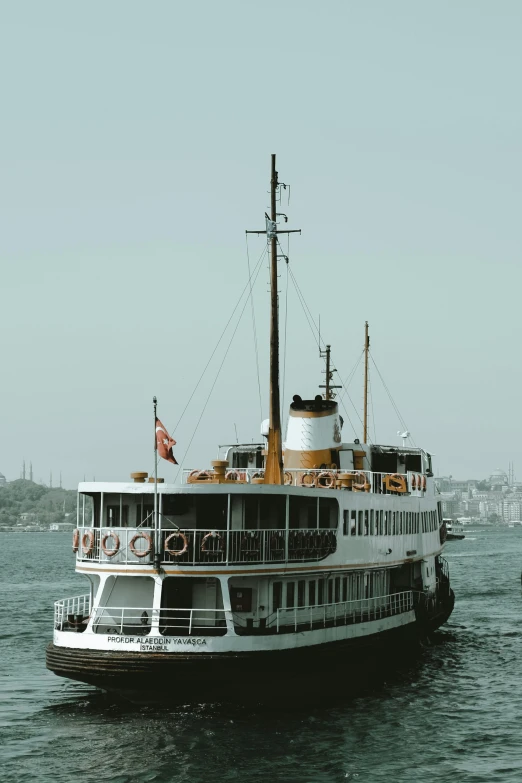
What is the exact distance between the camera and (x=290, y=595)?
3244 cm

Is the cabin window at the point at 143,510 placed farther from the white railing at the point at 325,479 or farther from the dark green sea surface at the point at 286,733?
the dark green sea surface at the point at 286,733

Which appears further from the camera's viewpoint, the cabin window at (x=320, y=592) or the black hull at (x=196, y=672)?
the cabin window at (x=320, y=592)

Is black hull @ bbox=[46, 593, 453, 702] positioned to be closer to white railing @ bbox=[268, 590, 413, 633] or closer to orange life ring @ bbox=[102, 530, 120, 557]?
white railing @ bbox=[268, 590, 413, 633]

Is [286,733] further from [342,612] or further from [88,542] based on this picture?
[88,542]

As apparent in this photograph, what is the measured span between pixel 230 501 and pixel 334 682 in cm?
690

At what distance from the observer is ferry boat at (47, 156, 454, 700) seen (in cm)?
2928

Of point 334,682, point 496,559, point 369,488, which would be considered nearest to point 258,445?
point 369,488

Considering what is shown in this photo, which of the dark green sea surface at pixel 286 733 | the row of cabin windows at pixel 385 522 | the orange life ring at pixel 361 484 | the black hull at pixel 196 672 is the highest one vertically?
the orange life ring at pixel 361 484

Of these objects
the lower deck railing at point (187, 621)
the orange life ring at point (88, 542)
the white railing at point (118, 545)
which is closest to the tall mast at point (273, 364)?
the lower deck railing at point (187, 621)

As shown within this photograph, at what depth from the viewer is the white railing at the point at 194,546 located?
29891 millimetres

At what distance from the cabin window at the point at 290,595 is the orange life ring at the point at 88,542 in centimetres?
563

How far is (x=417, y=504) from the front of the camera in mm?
44375

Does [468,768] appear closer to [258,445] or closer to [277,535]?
[277,535]

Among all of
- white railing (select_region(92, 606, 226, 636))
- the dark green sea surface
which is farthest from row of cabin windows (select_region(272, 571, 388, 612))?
the dark green sea surface
